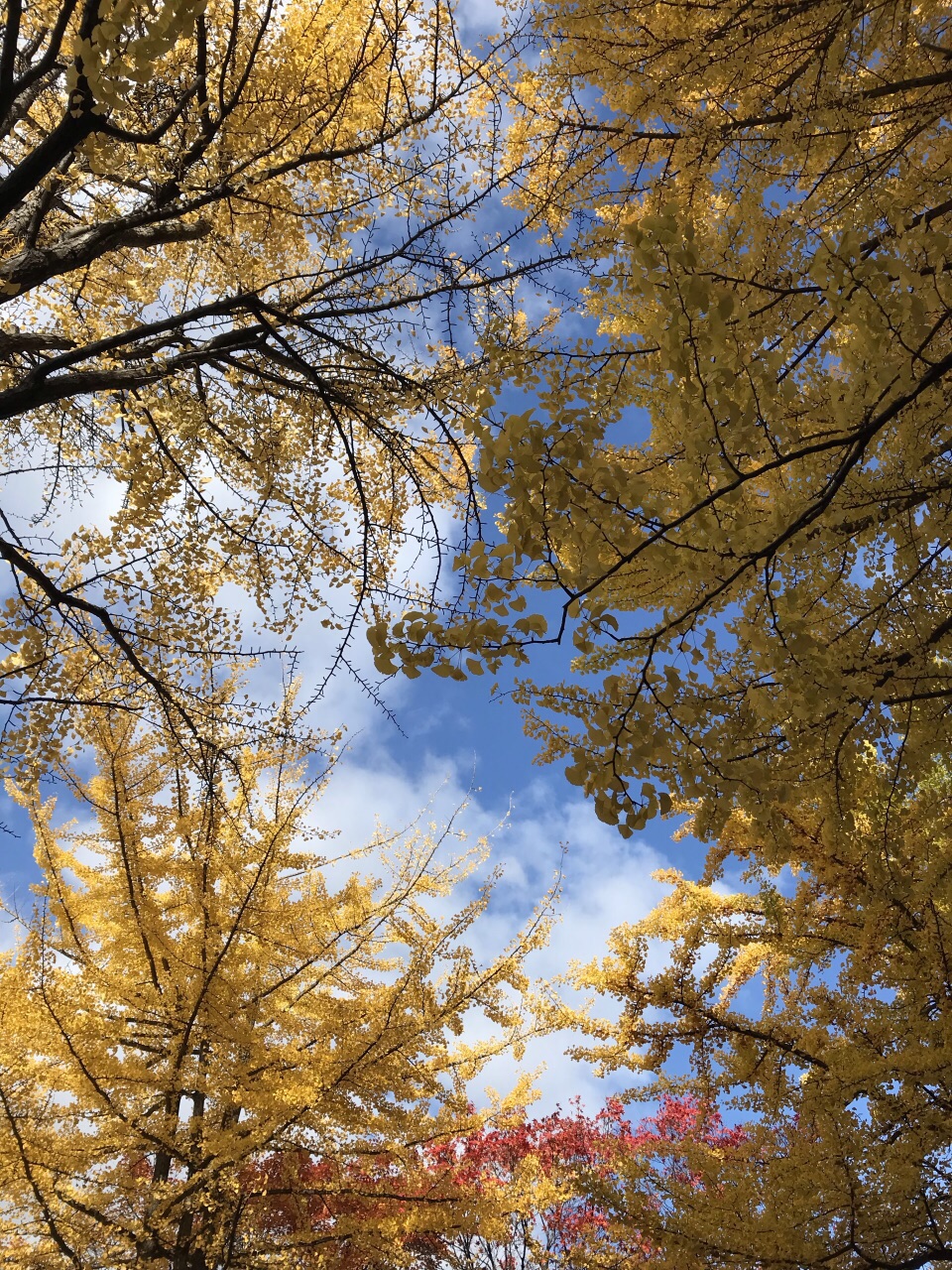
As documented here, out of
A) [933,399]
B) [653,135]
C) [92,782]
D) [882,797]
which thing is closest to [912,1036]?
[882,797]

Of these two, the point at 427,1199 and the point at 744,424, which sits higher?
the point at 744,424

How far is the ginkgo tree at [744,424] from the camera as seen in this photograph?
1.54m

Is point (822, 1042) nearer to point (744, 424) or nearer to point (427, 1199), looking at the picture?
point (427, 1199)

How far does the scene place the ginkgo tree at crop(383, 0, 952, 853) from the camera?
1.54m

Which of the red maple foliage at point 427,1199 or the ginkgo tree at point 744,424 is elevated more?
the ginkgo tree at point 744,424

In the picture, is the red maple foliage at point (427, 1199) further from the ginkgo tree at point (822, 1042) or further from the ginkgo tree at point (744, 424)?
the ginkgo tree at point (744, 424)

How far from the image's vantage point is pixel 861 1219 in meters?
3.59

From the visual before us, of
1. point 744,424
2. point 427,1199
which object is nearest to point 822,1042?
point 427,1199

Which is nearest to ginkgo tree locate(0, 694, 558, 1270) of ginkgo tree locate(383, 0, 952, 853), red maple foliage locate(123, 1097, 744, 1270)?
red maple foliage locate(123, 1097, 744, 1270)

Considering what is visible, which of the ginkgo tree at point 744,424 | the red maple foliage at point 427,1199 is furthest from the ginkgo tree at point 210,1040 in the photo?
the ginkgo tree at point 744,424

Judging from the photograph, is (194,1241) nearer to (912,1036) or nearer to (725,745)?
(912,1036)

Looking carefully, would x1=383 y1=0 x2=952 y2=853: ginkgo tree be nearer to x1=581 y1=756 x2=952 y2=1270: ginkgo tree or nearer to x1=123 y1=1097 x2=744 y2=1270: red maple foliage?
x1=581 y1=756 x2=952 y2=1270: ginkgo tree

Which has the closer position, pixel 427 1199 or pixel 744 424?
pixel 744 424

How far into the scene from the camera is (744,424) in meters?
1.50
